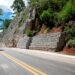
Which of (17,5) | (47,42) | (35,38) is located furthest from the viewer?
(17,5)

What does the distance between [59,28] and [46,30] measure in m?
5.76

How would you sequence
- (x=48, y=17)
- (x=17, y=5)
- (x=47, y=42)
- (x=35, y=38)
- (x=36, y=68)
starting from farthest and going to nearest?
(x=17, y=5) < (x=35, y=38) < (x=48, y=17) < (x=47, y=42) < (x=36, y=68)

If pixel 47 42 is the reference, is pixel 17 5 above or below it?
above

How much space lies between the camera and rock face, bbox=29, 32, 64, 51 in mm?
42131

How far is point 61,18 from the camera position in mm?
46594

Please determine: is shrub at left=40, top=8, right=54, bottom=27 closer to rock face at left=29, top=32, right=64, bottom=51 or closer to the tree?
rock face at left=29, top=32, right=64, bottom=51

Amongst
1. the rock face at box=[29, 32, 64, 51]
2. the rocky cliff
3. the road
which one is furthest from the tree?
the road

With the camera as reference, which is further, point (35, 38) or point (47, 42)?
point (35, 38)

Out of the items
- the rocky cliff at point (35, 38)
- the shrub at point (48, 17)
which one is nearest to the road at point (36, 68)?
the rocky cliff at point (35, 38)

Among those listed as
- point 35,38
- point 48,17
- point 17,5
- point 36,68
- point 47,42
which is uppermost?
point 17,5

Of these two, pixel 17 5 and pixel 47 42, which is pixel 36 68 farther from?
pixel 17 5

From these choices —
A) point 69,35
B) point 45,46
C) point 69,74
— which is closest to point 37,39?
point 45,46

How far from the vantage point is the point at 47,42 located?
1813 inches

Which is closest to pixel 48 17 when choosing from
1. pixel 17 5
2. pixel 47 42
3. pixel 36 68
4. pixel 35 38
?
pixel 35 38
